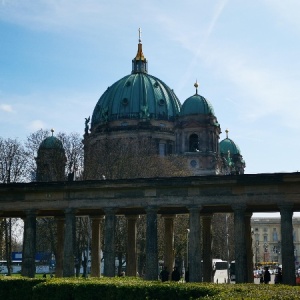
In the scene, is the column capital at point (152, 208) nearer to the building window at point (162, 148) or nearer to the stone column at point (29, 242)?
the stone column at point (29, 242)

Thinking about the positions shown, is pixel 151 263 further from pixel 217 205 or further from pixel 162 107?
pixel 162 107

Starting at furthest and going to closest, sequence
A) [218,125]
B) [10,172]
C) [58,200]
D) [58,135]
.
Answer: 1. [218,125]
2. [58,135]
3. [10,172]
4. [58,200]

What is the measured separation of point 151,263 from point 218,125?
7755 cm

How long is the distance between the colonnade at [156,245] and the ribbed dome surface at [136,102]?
73.5 m

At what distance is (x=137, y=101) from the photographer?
12062 cm

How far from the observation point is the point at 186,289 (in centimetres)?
2138

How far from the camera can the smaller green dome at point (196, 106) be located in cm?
10988

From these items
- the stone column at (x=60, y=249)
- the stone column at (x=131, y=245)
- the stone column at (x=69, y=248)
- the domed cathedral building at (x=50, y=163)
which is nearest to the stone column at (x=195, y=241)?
the stone column at (x=131, y=245)

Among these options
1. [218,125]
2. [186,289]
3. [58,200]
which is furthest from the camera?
[218,125]

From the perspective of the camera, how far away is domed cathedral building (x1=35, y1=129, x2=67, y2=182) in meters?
61.1

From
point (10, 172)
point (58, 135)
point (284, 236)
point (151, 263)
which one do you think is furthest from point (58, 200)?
point (58, 135)

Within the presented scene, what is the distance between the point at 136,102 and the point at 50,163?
2395 inches

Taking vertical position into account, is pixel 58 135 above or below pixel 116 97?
below

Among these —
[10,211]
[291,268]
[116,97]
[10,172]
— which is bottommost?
[291,268]
